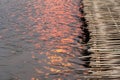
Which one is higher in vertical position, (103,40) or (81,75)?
(103,40)

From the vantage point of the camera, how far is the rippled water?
11.1m

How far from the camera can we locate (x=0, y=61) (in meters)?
11.9

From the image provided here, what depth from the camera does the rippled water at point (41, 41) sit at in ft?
36.5

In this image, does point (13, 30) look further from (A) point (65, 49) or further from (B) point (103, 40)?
(B) point (103, 40)

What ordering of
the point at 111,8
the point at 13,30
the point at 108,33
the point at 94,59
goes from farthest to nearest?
the point at 111,8 → the point at 13,30 → the point at 108,33 → the point at 94,59

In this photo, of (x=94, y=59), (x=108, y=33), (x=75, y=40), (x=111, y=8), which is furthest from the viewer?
(x=111, y=8)

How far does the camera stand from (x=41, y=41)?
13750mm

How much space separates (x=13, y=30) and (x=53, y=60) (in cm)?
403

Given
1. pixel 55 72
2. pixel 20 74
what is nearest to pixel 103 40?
pixel 55 72

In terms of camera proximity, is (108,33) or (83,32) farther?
(83,32)

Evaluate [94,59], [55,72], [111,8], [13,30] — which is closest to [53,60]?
[55,72]

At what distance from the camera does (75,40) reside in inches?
549

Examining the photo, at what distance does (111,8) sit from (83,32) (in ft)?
8.74

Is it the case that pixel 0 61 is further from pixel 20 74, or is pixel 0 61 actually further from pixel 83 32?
pixel 83 32
